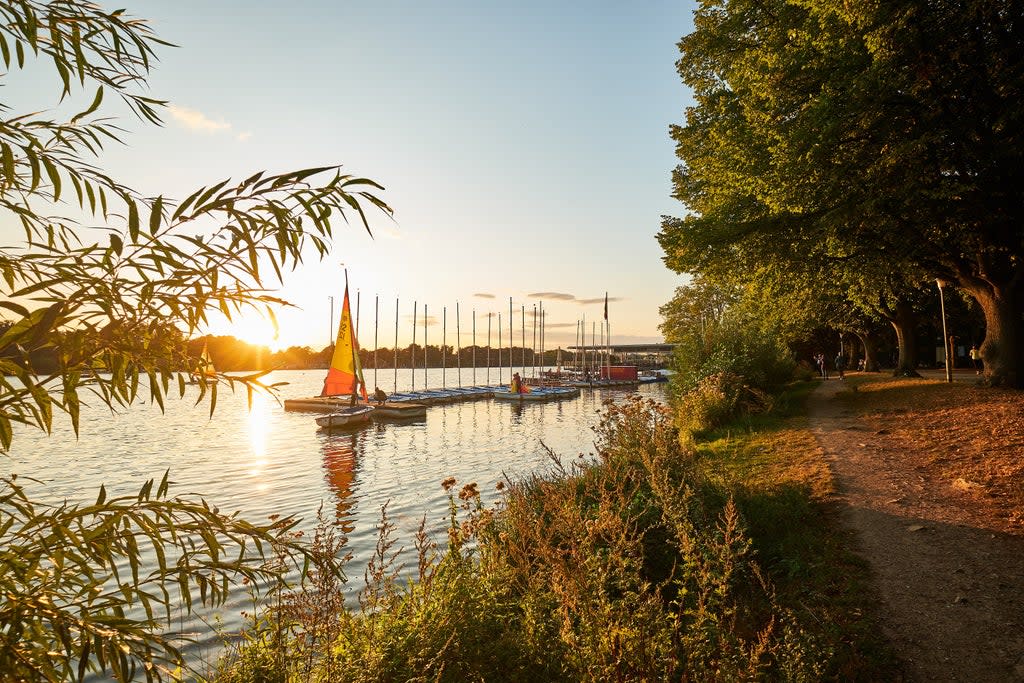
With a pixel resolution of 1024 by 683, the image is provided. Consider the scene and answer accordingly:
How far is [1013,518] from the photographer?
806 cm

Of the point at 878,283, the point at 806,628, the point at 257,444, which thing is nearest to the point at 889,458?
the point at 806,628

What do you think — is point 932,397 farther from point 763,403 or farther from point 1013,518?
point 1013,518

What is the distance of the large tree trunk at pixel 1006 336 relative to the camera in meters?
16.8

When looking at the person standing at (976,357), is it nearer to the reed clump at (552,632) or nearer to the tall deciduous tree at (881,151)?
the tall deciduous tree at (881,151)

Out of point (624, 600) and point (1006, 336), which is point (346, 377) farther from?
point (624, 600)

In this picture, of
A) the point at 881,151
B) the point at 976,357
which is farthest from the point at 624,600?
the point at 976,357

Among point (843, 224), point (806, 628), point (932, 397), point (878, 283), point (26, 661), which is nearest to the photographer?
point (26, 661)

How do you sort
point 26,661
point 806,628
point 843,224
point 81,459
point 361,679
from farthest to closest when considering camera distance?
point 81,459
point 843,224
point 806,628
point 361,679
point 26,661

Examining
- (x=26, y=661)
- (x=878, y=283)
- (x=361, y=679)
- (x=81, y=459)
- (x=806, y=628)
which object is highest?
(x=878, y=283)

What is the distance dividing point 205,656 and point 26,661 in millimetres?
6530

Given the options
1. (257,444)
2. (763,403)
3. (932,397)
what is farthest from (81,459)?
(932,397)

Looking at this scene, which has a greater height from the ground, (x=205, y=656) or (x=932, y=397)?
(x=932, y=397)

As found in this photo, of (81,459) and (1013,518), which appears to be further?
(81,459)

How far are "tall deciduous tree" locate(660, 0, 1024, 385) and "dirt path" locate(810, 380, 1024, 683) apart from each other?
21.3 feet
